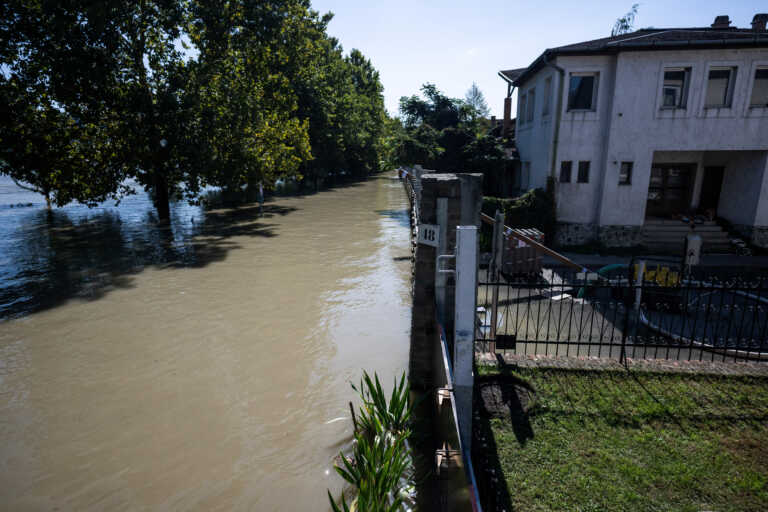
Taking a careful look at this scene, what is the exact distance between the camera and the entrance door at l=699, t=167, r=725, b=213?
17328 mm

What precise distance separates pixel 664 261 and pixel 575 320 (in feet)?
24.1

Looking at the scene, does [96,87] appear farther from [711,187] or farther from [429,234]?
[711,187]

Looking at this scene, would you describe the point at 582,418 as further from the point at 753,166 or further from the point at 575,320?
the point at 753,166

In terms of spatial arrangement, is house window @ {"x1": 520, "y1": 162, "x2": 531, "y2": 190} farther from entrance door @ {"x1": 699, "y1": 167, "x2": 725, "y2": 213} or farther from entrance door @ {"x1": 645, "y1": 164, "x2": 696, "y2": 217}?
entrance door @ {"x1": 699, "y1": 167, "x2": 725, "y2": 213}

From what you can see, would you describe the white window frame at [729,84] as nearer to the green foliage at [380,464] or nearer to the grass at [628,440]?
the grass at [628,440]

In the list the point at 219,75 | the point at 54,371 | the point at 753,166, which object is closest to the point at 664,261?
the point at 753,166

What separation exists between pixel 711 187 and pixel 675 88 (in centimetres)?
478

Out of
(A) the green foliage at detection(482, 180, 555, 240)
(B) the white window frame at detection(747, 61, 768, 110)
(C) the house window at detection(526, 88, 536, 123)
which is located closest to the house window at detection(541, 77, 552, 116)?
(C) the house window at detection(526, 88, 536, 123)

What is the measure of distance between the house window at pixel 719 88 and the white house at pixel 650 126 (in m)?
0.03

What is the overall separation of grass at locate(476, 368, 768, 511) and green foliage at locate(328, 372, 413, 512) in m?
0.90

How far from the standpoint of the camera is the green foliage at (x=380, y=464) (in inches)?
147

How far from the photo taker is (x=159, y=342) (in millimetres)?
8242

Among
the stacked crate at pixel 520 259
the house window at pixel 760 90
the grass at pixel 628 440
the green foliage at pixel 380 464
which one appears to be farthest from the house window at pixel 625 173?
the green foliage at pixel 380 464

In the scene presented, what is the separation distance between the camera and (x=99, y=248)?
16.5 meters
